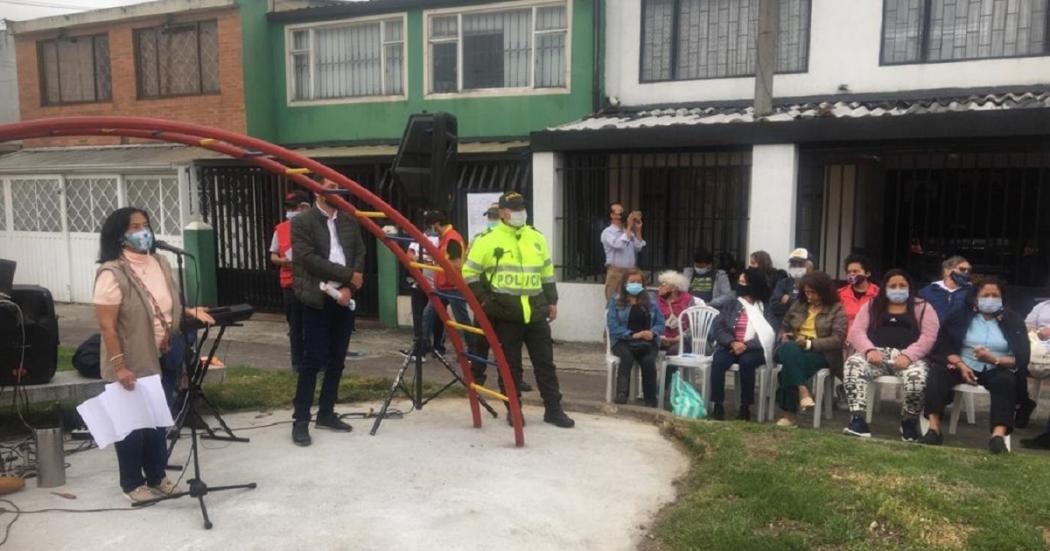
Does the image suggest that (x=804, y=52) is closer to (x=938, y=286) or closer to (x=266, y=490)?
(x=938, y=286)

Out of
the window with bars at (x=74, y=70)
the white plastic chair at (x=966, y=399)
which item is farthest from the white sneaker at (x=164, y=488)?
the window with bars at (x=74, y=70)

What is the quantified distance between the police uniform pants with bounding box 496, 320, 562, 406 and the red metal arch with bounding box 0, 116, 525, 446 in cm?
37

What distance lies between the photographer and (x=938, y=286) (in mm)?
7516

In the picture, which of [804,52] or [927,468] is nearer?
[927,468]

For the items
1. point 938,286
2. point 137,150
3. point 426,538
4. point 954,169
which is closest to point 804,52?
point 954,169

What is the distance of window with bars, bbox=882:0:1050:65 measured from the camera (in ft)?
32.4

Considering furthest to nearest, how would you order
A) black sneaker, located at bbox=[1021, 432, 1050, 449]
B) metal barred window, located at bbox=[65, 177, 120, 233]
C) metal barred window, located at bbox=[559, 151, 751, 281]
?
metal barred window, located at bbox=[65, 177, 120, 233] < metal barred window, located at bbox=[559, 151, 751, 281] < black sneaker, located at bbox=[1021, 432, 1050, 449]

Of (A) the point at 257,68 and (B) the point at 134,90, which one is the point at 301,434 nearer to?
(A) the point at 257,68

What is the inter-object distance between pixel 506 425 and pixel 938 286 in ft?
13.9

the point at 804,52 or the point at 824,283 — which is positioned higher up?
the point at 804,52

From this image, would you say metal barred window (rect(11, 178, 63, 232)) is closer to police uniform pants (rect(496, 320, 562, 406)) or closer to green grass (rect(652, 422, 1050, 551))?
police uniform pants (rect(496, 320, 562, 406))

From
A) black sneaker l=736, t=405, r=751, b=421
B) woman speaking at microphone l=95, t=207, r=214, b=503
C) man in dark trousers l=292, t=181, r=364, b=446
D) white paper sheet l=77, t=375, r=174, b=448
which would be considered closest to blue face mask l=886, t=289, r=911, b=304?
black sneaker l=736, t=405, r=751, b=421

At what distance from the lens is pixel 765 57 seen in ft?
33.2

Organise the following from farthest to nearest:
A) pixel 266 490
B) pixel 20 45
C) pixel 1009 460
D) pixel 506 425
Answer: pixel 20 45 < pixel 506 425 < pixel 1009 460 < pixel 266 490
